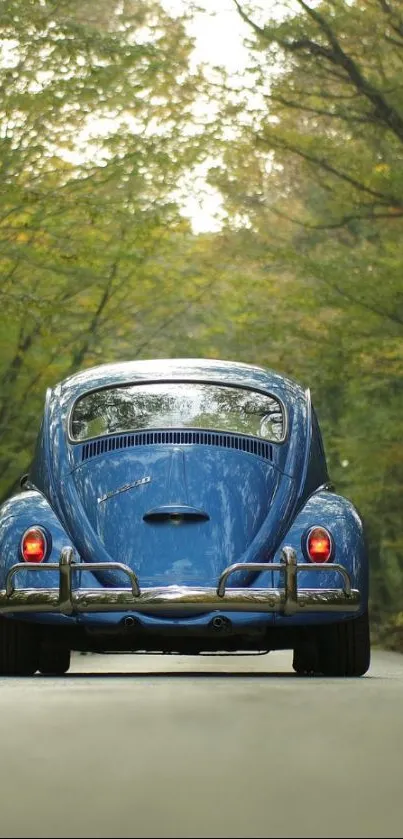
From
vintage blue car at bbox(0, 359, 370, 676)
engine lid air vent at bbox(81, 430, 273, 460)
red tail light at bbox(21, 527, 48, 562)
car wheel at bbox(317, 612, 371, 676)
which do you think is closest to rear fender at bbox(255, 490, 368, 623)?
vintage blue car at bbox(0, 359, 370, 676)

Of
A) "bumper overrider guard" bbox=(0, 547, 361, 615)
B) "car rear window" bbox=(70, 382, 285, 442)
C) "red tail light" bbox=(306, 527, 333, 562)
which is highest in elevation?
"car rear window" bbox=(70, 382, 285, 442)

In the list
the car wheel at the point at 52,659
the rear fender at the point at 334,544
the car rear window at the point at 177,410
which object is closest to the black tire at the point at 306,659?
the rear fender at the point at 334,544

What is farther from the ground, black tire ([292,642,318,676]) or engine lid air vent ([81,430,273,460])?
engine lid air vent ([81,430,273,460])

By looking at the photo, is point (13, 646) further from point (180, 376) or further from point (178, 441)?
point (180, 376)

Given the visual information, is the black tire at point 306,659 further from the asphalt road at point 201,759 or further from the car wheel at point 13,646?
the car wheel at point 13,646

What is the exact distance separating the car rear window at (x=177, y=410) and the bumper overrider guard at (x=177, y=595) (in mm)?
1208

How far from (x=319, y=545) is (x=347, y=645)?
0.71 metres

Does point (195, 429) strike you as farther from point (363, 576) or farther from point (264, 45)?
point (264, 45)

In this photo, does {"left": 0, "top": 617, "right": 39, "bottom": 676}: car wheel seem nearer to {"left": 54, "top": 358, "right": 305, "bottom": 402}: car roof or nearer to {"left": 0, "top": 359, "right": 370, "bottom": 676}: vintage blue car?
{"left": 0, "top": 359, "right": 370, "bottom": 676}: vintage blue car

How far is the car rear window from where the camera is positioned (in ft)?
39.0

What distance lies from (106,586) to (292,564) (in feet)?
3.76

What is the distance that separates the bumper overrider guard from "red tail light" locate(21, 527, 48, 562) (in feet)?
0.45

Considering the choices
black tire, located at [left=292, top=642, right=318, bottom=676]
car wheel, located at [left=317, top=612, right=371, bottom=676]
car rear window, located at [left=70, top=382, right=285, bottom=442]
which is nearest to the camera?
car wheel, located at [left=317, top=612, right=371, bottom=676]

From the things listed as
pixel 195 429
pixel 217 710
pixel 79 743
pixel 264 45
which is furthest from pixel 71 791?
pixel 264 45
